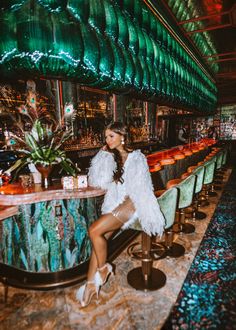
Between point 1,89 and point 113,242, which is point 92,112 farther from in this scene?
point 113,242

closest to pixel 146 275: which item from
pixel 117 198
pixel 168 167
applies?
pixel 117 198

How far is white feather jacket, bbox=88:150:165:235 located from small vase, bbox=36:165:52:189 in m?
0.57

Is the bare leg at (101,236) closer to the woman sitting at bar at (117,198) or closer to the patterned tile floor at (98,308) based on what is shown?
the woman sitting at bar at (117,198)

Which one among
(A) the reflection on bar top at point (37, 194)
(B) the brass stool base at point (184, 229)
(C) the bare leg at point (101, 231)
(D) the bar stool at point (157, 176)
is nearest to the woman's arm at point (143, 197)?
(C) the bare leg at point (101, 231)

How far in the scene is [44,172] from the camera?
2.41m

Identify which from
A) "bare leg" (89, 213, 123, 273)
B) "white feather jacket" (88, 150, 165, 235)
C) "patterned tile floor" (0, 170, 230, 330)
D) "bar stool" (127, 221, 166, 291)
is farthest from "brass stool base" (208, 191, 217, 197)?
"bare leg" (89, 213, 123, 273)

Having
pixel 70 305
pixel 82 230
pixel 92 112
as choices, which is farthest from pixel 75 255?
pixel 92 112

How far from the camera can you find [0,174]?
2.62 meters

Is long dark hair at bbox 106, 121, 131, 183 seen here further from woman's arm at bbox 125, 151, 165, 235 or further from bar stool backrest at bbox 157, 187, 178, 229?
bar stool backrest at bbox 157, 187, 178, 229

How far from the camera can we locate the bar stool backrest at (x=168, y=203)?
7.32ft

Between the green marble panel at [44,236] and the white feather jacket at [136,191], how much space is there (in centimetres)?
42

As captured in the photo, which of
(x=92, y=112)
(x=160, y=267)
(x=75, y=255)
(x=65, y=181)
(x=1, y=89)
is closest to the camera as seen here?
(x=65, y=181)

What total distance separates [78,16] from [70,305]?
278 cm

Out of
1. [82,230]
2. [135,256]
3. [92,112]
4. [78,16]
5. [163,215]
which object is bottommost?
[135,256]
